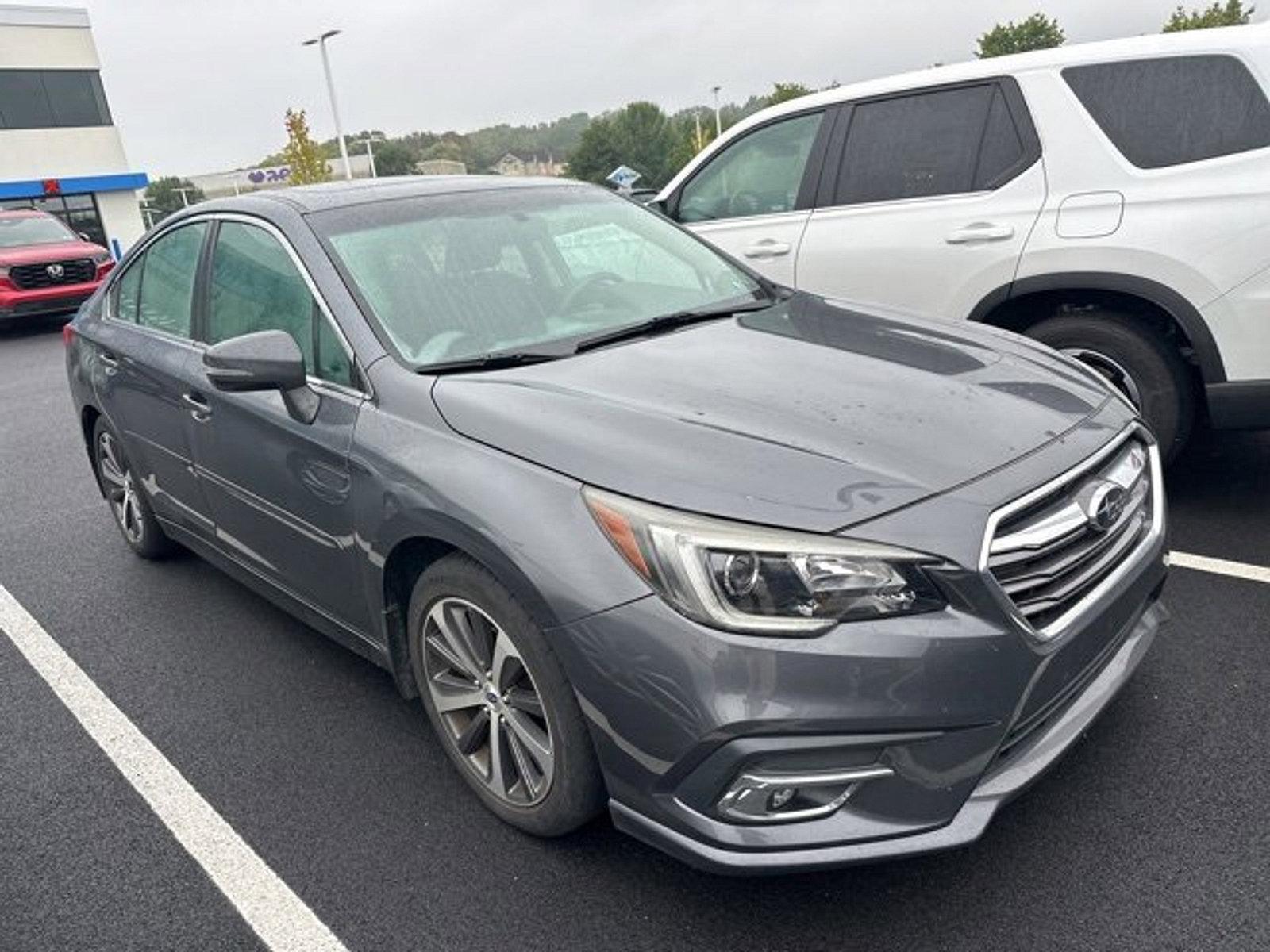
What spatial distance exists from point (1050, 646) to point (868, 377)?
0.86m

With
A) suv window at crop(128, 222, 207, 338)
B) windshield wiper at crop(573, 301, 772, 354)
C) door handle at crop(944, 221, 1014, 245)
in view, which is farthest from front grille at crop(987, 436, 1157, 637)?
suv window at crop(128, 222, 207, 338)

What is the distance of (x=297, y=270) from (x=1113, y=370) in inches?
132

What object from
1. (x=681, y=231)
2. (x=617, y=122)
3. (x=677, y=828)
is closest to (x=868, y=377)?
(x=677, y=828)

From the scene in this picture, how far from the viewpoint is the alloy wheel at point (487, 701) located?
2357 mm

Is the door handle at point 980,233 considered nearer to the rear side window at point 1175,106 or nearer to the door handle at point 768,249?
the rear side window at point 1175,106

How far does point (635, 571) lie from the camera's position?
2.00 metres

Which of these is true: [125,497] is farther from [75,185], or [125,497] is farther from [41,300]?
[75,185]

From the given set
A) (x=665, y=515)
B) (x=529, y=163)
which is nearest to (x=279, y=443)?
A: (x=665, y=515)

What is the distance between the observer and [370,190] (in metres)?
3.36

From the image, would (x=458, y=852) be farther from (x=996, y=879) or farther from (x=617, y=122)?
(x=617, y=122)

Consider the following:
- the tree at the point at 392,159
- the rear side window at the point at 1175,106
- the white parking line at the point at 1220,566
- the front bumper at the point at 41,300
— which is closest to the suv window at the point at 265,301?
the white parking line at the point at 1220,566

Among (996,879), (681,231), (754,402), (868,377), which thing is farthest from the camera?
(681,231)

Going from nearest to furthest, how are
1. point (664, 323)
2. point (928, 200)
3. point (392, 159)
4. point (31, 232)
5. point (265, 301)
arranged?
point (664, 323) < point (265, 301) < point (928, 200) < point (31, 232) < point (392, 159)

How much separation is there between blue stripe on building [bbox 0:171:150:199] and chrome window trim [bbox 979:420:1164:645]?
41123 millimetres
